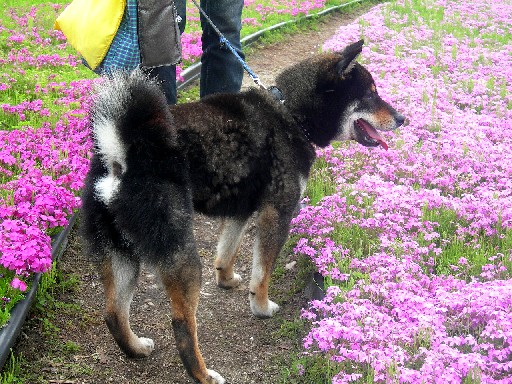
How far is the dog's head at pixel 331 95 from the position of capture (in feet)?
14.7

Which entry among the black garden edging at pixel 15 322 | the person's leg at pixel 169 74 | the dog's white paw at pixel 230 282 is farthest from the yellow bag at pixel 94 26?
the dog's white paw at pixel 230 282

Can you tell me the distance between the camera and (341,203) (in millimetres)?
5574

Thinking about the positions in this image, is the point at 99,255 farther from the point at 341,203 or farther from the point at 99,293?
the point at 341,203

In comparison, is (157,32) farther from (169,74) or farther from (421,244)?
(421,244)

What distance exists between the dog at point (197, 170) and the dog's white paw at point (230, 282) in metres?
0.01

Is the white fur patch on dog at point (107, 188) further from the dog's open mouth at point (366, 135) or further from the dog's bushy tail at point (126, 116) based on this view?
the dog's open mouth at point (366, 135)

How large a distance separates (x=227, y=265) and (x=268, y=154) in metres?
1.19

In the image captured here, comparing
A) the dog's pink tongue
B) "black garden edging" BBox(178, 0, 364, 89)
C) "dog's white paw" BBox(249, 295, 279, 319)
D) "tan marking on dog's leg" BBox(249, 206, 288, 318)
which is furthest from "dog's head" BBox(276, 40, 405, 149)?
"black garden edging" BBox(178, 0, 364, 89)

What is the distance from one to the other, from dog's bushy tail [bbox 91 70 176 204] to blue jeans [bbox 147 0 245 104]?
2252 mm

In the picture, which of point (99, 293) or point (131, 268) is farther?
point (99, 293)

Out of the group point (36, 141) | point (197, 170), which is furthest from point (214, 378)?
point (36, 141)

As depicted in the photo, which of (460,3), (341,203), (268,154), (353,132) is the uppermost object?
(268,154)

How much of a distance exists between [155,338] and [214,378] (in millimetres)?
732

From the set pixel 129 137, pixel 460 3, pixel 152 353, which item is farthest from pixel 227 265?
pixel 460 3
